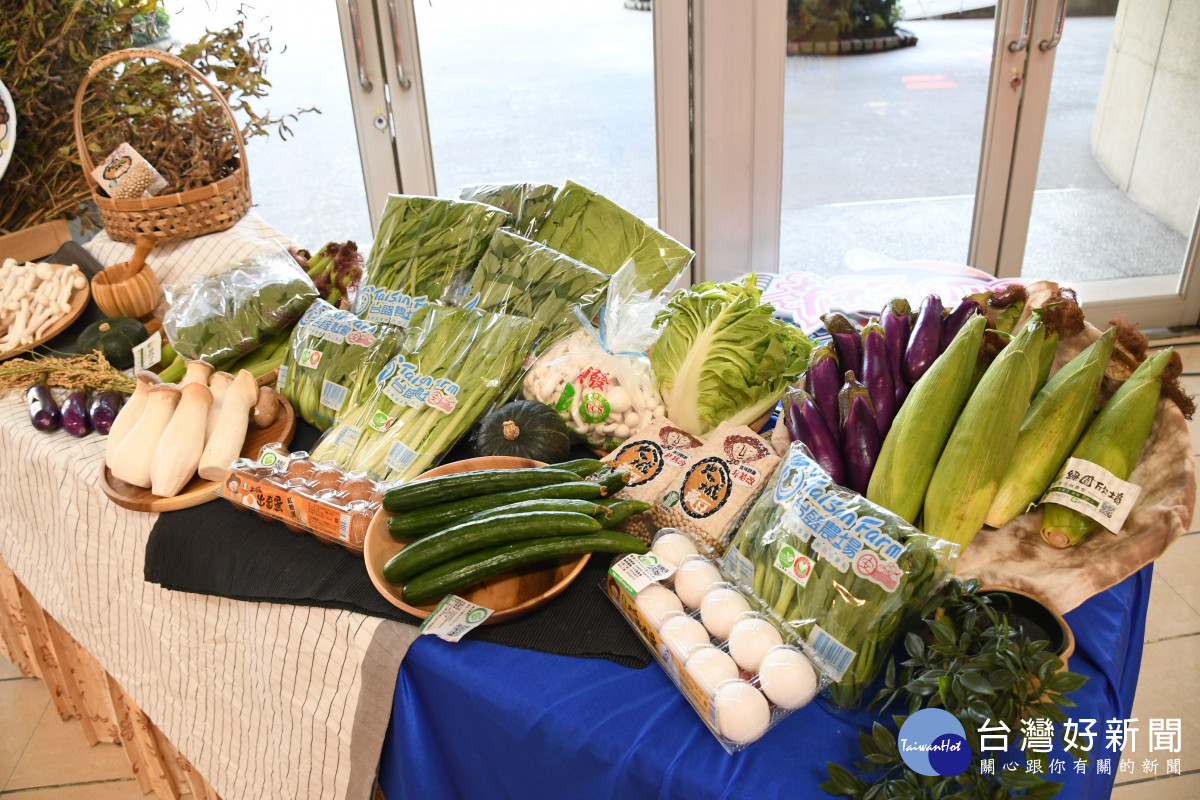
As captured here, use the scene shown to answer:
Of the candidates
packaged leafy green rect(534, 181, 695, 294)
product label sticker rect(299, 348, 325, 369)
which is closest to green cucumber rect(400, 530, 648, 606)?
product label sticker rect(299, 348, 325, 369)

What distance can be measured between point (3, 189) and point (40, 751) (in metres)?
1.82

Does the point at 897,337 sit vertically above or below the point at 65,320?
above

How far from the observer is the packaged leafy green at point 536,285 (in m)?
1.80

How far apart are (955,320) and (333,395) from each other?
1.26 m

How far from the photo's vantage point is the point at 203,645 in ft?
5.20

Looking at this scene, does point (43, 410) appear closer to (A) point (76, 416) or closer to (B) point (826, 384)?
(A) point (76, 416)

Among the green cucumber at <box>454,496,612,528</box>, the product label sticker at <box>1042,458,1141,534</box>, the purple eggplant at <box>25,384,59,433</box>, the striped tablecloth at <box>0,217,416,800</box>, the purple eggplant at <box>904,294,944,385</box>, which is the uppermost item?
the purple eggplant at <box>904,294,944,385</box>

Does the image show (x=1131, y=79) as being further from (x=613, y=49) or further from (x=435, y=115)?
(x=435, y=115)

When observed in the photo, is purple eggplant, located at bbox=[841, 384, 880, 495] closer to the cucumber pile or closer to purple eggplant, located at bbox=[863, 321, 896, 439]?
purple eggplant, located at bbox=[863, 321, 896, 439]

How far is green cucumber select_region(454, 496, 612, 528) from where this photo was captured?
4.16 ft

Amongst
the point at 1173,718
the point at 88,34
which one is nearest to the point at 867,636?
the point at 1173,718

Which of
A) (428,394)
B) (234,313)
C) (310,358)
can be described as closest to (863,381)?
(428,394)

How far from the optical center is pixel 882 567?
106 cm

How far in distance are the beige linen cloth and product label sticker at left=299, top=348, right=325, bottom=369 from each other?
137 cm
